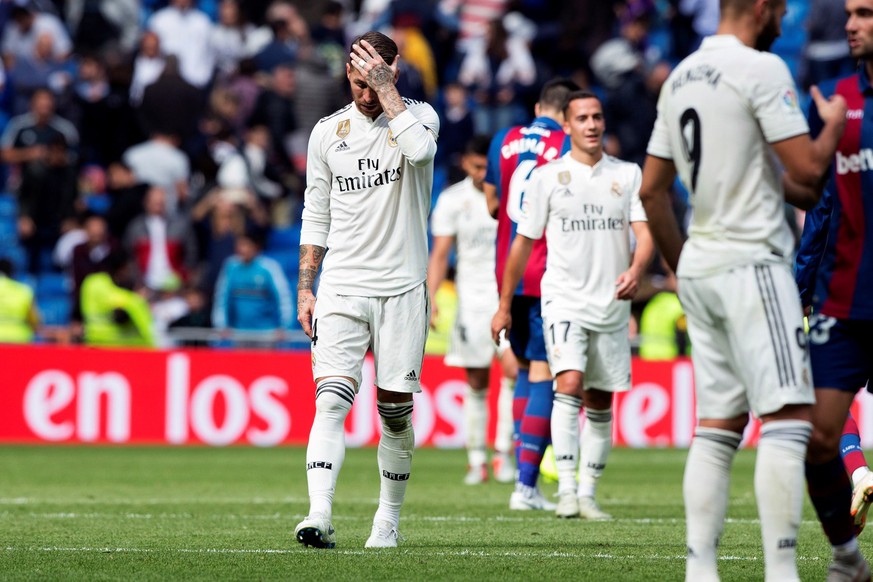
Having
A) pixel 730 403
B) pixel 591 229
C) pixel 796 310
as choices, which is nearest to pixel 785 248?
pixel 796 310

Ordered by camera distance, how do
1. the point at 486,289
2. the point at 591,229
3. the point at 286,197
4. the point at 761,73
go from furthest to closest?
the point at 286,197
the point at 486,289
the point at 591,229
the point at 761,73

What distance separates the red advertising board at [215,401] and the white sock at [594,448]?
772cm

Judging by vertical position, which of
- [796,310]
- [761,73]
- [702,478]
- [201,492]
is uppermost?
[761,73]

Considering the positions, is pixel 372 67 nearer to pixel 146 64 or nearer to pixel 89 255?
pixel 89 255

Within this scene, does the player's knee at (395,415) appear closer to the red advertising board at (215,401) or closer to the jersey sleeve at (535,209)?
the jersey sleeve at (535,209)

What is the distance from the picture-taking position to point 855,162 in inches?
234

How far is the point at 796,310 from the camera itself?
5391mm

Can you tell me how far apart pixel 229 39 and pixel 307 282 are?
1588cm

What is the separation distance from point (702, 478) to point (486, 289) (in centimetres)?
845

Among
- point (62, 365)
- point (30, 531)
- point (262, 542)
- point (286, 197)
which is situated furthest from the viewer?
point (286, 197)

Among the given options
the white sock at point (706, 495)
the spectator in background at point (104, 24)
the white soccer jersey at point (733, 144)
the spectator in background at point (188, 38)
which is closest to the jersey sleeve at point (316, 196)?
the white soccer jersey at point (733, 144)

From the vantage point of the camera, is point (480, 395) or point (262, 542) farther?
point (480, 395)

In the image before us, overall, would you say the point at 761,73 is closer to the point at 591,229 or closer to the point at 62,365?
the point at 591,229

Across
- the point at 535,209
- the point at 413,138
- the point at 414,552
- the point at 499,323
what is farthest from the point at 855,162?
the point at 535,209
